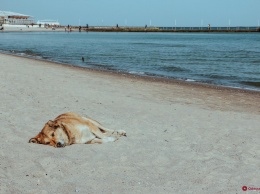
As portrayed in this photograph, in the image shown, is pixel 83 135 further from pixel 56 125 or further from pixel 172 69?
pixel 172 69

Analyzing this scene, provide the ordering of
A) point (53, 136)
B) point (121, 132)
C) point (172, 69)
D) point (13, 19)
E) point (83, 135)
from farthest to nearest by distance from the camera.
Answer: point (13, 19) → point (172, 69) → point (121, 132) → point (83, 135) → point (53, 136)

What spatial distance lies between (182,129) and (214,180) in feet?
6.84

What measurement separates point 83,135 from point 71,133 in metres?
0.18

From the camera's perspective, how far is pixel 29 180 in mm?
4055

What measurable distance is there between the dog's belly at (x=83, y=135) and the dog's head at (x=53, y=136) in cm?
19

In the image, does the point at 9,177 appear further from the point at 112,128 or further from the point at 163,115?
the point at 163,115

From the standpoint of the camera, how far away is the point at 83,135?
5371 millimetres

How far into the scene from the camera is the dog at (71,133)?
522 cm

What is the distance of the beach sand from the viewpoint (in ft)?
13.5

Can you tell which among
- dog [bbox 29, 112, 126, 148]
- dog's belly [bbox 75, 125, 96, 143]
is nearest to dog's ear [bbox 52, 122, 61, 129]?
dog [bbox 29, 112, 126, 148]

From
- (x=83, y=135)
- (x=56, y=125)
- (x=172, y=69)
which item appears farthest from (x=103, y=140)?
(x=172, y=69)

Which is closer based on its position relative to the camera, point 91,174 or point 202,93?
point 91,174

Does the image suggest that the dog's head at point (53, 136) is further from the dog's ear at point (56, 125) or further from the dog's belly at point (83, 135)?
the dog's belly at point (83, 135)

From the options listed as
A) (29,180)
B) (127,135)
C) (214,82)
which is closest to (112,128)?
(127,135)
